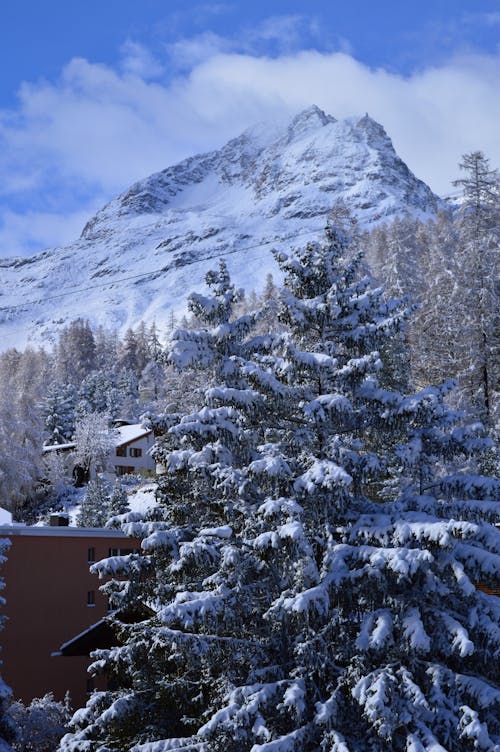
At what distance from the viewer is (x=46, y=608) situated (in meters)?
26.6

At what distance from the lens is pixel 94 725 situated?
14.4 meters

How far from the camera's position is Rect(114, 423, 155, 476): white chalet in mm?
69875

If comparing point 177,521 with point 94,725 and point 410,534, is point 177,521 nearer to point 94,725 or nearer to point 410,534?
point 94,725

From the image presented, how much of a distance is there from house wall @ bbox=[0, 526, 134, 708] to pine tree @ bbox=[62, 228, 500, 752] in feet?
35.5

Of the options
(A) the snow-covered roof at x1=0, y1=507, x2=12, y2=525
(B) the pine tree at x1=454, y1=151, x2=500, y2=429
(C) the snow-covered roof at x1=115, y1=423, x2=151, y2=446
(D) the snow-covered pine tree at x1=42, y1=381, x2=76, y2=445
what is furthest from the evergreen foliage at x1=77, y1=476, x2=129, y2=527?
(D) the snow-covered pine tree at x1=42, y1=381, x2=76, y2=445

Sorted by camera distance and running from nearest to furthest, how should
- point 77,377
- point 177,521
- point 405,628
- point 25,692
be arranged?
point 405,628, point 177,521, point 25,692, point 77,377

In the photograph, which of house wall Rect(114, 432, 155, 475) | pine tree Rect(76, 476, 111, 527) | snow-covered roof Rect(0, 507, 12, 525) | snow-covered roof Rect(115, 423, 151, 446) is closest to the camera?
snow-covered roof Rect(0, 507, 12, 525)

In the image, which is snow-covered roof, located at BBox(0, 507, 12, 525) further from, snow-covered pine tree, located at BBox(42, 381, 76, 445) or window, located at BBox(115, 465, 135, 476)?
snow-covered pine tree, located at BBox(42, 381, 76, 445)

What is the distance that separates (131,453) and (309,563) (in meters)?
60.3

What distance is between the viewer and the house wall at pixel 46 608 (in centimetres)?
2569

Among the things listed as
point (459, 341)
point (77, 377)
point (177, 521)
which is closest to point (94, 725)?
point (177, 521)

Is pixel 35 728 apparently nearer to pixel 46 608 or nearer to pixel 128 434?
pixel 46 608

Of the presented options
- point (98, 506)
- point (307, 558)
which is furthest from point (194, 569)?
point (98, 506)

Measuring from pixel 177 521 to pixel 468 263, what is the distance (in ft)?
67.3
